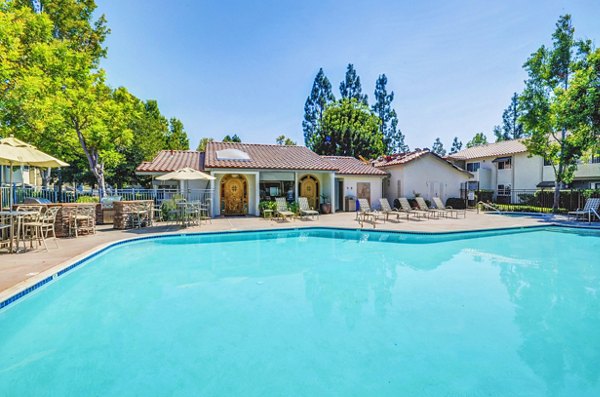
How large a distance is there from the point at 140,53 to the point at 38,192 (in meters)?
9.37

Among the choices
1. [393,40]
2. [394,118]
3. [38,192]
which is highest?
[394,118]

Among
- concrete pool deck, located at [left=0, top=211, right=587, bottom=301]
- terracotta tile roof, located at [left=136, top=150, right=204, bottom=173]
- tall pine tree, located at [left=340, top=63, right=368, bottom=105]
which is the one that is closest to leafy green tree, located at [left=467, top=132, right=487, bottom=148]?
tall pine tree, located at [left=340, top=63, right=368, bottom=105]

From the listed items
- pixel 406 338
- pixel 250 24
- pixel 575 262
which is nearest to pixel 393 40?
pixel 250 24

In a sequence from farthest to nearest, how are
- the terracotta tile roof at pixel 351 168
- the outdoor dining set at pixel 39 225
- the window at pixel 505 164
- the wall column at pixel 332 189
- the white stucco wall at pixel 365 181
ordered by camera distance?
the window at pixel 505 164 → the white stucco wall at pixel 365 181 → the terracotta tile roof at pixel 351 168 → the wall column at pixel 332 189 → the outdoor dining set at pixel 39 225

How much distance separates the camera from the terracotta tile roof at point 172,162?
17.3 metres

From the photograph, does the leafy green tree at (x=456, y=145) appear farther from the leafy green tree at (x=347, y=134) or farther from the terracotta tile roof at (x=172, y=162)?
the terracotta tile roof at (x=172, y=162)

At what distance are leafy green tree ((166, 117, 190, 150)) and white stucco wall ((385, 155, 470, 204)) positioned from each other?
29.3 metres

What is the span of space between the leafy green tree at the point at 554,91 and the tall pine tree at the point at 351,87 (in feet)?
88.1

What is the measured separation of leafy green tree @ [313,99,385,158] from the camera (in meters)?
35.4

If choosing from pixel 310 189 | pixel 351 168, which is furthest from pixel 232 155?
pixel 351 168

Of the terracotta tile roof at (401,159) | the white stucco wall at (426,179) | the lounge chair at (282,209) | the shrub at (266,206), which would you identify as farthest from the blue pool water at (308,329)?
the terracotta tile roof at (401,159)

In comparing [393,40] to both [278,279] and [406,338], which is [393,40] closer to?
[278,279]

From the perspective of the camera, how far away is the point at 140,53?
1725 centimetres

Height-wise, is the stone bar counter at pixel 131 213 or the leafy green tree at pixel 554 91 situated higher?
the leafy green tree at pixel 554 91
